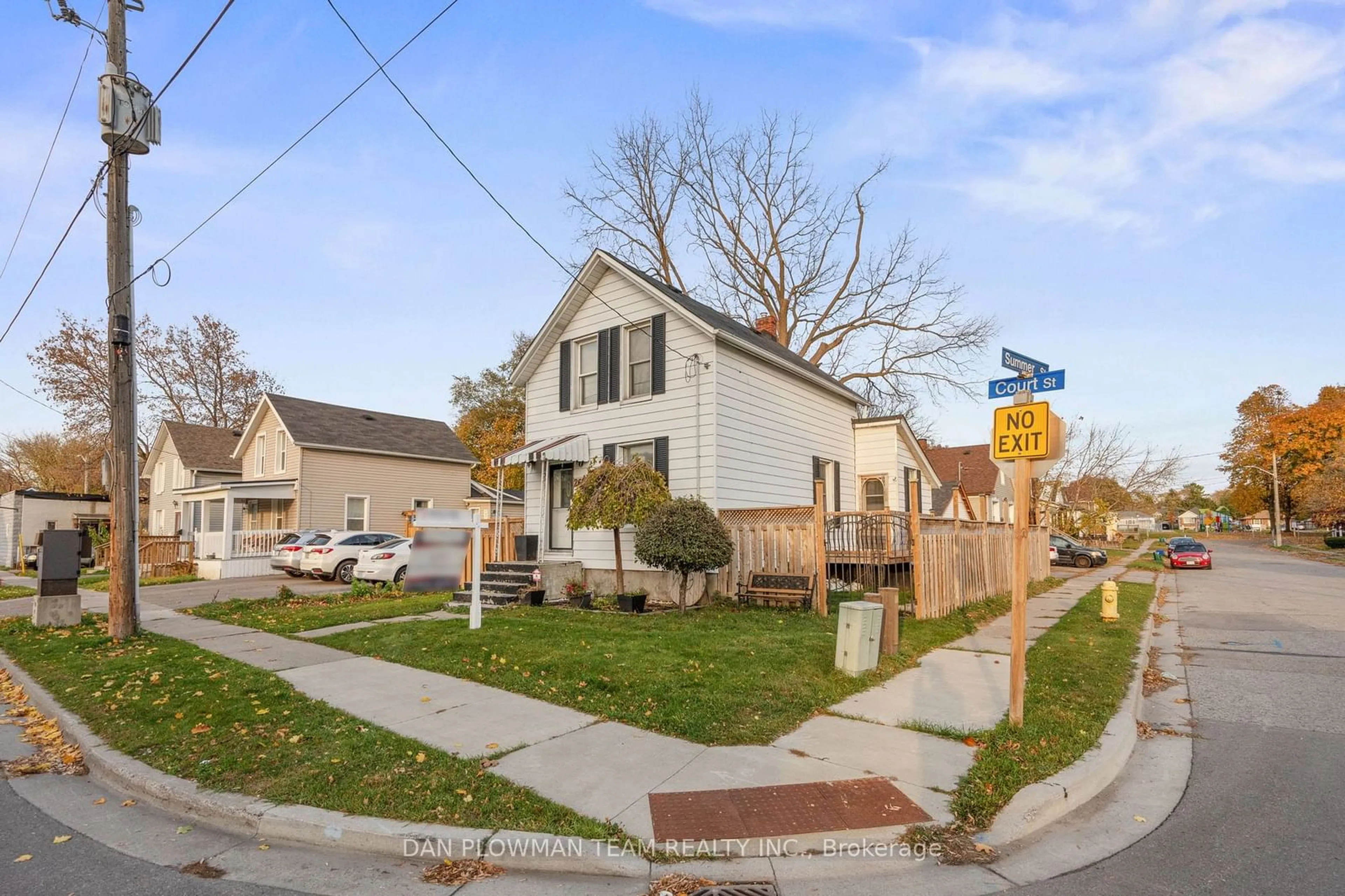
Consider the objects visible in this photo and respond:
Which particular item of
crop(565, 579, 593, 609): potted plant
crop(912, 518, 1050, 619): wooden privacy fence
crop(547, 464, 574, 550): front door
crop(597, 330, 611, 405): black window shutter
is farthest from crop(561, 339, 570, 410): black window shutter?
crop(912, 518, 1050, 619): wooden privacy fence

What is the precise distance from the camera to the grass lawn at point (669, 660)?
6.29 m

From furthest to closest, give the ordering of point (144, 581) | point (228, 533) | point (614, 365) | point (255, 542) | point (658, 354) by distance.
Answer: point (255, 542) → point (228, 533) → point (144, 581) → point (614, 365) → point (658, 354)

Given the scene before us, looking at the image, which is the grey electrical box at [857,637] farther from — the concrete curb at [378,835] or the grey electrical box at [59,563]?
the grey electrical box at [59,563]

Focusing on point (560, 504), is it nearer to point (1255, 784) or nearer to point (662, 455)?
point (662, 455)

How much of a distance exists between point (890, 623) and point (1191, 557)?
2862 centimetres

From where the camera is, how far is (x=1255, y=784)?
16.9ft

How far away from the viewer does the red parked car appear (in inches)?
1179

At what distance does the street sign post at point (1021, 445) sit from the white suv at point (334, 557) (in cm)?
1791

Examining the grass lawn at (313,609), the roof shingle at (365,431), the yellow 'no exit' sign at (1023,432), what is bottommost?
the grass lawn at (313,609)

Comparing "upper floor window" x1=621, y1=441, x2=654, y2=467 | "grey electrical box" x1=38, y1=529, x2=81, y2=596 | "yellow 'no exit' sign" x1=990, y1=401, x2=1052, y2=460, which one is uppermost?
"upper floor window" x1=621, y1=441, x2=654, y2=467

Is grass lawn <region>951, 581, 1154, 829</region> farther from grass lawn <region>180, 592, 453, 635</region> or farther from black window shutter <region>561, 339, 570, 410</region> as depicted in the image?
black window shutter <region>561, 339, 570, 410</region>

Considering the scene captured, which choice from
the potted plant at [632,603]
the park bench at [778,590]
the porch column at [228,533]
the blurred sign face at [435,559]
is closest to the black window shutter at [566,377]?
the potted plant at [632,603]

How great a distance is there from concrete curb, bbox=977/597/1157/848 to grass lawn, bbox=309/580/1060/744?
1891mm

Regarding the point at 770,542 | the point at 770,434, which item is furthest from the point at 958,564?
the point at 770,434
